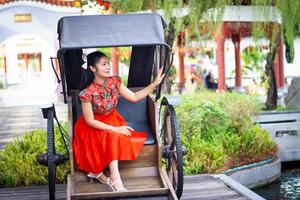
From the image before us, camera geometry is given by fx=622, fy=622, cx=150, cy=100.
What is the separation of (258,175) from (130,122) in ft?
9.80

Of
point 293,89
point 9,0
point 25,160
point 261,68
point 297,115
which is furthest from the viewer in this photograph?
point 261,68

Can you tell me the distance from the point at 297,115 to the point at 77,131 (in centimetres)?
741

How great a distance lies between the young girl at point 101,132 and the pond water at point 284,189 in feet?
10.7

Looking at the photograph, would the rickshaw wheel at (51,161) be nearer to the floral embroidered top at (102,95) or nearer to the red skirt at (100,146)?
the red skirt at (100,146)

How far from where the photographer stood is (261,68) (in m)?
24.7

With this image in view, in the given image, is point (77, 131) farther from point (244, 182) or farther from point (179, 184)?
point (244, 182)

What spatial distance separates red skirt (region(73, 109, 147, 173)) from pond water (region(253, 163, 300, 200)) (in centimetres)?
327

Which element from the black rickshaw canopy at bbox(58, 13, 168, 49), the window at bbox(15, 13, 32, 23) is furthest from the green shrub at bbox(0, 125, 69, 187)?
the window at bbox(15, 13, 32, 23)

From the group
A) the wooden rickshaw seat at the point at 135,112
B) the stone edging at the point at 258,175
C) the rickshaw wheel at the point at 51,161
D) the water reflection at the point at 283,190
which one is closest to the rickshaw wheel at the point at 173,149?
the wooden rickshaw seat at the point at 135,112

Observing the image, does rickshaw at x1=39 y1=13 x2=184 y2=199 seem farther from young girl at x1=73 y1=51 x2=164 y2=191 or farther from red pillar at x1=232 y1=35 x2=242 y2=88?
red pillar at x1=232 y1=35 x2=242 y2=88

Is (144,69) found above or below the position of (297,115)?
above

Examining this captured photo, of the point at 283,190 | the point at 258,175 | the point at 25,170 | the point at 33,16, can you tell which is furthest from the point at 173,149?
the point at 33,16

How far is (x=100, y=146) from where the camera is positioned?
16.4 feet

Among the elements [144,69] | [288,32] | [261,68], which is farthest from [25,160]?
[261,68]
